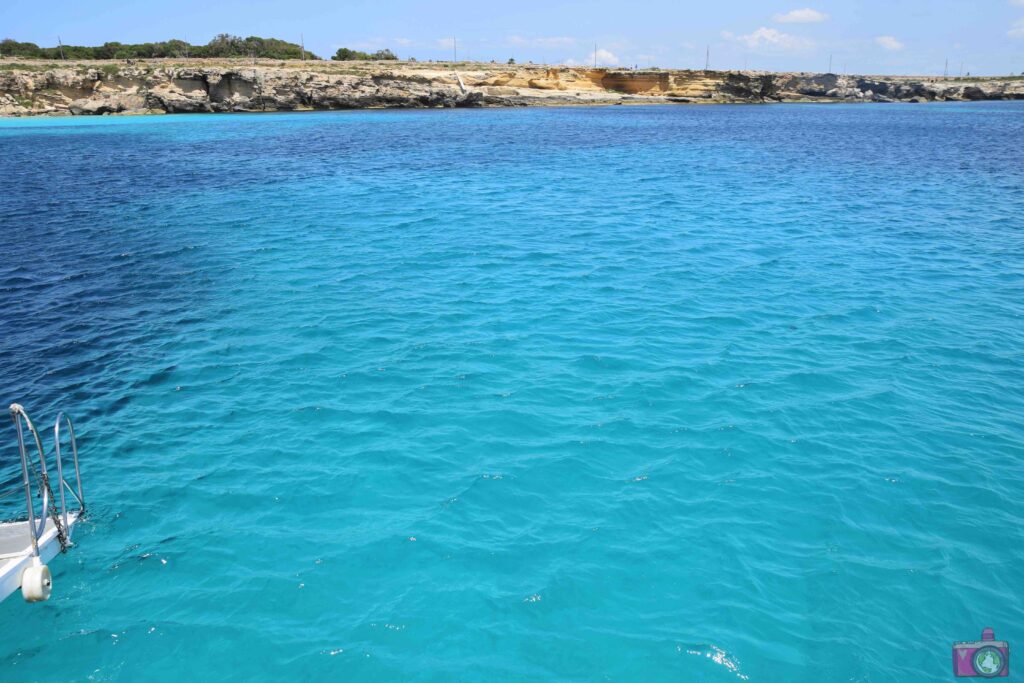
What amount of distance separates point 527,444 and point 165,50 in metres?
129

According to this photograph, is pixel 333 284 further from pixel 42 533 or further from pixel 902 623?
pixel 902 623

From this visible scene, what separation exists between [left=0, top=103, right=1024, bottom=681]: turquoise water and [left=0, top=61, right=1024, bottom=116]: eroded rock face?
65.0 meters

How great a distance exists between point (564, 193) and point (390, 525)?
25.0 meters

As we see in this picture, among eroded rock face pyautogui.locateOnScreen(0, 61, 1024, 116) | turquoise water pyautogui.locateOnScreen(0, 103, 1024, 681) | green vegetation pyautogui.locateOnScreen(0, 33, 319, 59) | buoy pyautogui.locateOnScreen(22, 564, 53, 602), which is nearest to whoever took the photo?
buoy pyautogui.locateOnScreen(22, 564, 53, 602)

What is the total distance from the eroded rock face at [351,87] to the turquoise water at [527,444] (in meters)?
65.0

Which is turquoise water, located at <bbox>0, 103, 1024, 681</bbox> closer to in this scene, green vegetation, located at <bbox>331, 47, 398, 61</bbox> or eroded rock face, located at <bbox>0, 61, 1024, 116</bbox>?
eroded rock face, located at <bbox>0, 61, 1024, 116</bbox>

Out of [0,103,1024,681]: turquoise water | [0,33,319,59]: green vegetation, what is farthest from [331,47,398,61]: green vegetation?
[0,103,1024,681]: turquoise water

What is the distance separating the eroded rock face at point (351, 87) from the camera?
7956 cm

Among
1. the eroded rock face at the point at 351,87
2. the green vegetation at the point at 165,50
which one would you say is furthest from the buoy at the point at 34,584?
the green vegetation at the point at 165,50

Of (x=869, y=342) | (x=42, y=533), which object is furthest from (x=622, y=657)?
(x=869, y=342)

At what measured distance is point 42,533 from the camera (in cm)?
743

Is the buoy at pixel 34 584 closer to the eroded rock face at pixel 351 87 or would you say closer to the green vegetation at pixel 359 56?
the eroded rock face at pixel 351 87

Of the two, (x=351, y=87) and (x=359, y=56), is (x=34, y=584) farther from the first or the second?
(x=359, y=56)

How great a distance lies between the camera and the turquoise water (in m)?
7.22
